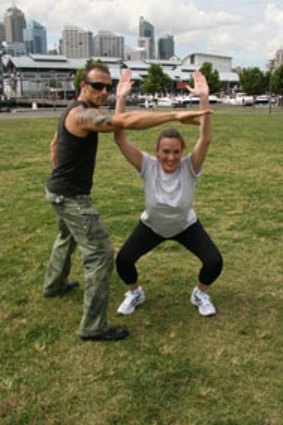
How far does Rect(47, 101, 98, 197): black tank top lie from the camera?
11.1 ft

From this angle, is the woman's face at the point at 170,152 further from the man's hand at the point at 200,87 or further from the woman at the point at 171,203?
the man's hand at the point at 200,87

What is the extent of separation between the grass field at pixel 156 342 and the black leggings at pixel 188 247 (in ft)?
1.39

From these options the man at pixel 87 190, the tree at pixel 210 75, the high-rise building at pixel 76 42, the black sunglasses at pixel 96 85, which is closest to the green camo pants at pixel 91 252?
the man at pixel 87 190

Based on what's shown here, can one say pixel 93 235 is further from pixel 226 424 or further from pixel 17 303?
pixel 226 424

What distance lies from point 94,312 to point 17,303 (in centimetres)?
105

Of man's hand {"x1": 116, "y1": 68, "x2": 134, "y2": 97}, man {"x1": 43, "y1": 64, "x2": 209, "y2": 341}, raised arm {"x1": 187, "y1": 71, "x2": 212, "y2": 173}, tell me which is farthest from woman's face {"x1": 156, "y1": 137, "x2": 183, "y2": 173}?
man's hand {"x1": 116, "y1": 68, "x2": 134, "y2": 97}

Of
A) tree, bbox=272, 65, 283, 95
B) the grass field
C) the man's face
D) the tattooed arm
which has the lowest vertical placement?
the grass field

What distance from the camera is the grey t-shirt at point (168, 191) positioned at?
3.87 m

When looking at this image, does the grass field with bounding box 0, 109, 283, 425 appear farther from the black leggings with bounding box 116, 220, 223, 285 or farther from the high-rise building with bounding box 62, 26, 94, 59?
the high-rise building with bounding box 62, 26, 94, 59

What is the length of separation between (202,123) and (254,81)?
6757 cm

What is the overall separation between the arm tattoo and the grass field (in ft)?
5.56

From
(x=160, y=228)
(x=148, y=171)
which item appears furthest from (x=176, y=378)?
(x=148, y=171)

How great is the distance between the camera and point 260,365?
11.2 ft

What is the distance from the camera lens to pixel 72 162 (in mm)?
3506
